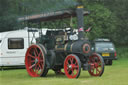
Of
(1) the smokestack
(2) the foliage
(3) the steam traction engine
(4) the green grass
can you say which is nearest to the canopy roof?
(3) the steam traction engine

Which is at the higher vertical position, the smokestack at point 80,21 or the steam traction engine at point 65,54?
the smokestack at point 80,21

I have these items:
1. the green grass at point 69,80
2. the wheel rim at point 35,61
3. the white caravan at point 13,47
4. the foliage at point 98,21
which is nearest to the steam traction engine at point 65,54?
the wheel rim at point 35,61

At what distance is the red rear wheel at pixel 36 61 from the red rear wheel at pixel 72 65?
935 millimetres

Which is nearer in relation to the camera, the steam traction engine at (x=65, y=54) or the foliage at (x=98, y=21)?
the steam traction engine at (x=65, y=54)

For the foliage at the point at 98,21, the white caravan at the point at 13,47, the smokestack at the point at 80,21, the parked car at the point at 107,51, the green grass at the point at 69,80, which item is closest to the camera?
the green grass at the point at 69,80

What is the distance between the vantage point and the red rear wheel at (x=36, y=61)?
1273cm

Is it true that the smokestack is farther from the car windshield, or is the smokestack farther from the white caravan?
the car windshield

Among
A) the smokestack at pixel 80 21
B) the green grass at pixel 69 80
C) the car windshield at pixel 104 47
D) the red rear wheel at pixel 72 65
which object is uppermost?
the smokestack at pixel 80 21

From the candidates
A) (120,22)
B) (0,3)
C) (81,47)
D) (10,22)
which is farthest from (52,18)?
(120,22)

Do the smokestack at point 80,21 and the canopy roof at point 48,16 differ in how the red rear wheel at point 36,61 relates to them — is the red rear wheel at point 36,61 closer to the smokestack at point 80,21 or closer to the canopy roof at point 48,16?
the canopy roof at point 48,16

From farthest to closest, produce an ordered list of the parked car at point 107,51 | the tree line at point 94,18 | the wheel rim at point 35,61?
the tree line at point 94,18
the parked car at point 107,51
the wheel rim at point 35,61

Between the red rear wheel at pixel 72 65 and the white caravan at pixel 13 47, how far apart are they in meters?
5.82

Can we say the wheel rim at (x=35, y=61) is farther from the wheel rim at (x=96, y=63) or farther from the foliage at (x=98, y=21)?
the foliage at (x=98, y=21)

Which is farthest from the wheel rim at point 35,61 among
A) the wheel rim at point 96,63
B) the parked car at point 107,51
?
the parked car at point 107,51
